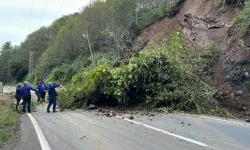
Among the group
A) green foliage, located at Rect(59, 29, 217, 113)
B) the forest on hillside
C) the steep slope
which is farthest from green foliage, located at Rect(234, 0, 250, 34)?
the forest on hillside

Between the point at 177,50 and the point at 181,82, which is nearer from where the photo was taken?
the point at 181,82

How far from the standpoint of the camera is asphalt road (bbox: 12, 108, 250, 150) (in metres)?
7.11

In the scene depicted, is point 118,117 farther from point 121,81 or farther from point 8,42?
point 8,42

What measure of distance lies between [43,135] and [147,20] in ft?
95.4

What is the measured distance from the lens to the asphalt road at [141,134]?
7.11m

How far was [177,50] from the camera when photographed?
17344 mm

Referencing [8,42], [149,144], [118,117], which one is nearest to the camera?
[149,144]

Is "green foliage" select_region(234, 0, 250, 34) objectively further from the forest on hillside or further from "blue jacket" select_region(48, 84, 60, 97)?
the forest on hillside

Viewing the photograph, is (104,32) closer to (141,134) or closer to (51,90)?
(51,90)

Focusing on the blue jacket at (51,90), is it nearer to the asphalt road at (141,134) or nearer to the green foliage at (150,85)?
the green foliage at (150,85)

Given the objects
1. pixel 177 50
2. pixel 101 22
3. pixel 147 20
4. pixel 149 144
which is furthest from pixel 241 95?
pixel 101 22

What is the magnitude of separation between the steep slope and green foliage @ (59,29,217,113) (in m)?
1.21

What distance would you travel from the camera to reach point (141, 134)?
27.7 feet

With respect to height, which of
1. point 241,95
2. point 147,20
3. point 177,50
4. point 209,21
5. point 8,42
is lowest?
point 241,95
